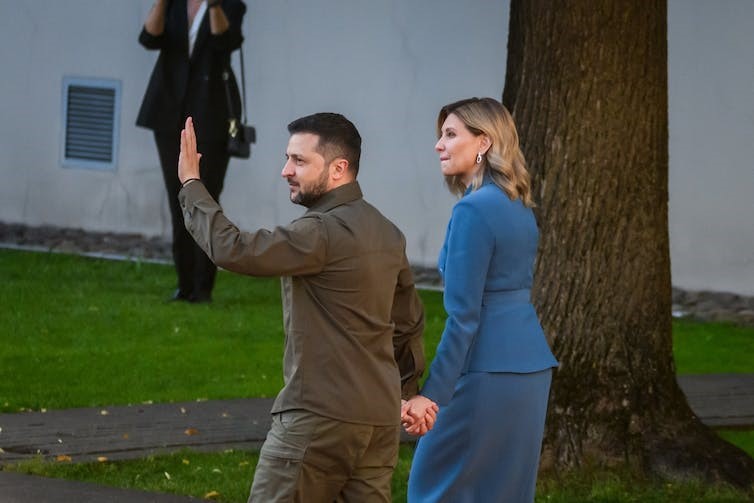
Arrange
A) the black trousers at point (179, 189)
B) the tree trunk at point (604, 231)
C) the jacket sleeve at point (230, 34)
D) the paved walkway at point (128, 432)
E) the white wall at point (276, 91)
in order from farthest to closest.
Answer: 1. the white wall at point (276, 91)
2. the black trousers at point (179, 189)
3. the jacket sleeve at point (230, 34)
4. the tree trunk at point (604, 231)
5. the paved walkway at point (128, 432)

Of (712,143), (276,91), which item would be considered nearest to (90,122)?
(276,91)

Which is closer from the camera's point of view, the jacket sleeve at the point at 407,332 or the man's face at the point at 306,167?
the man's face at the point at 306,167

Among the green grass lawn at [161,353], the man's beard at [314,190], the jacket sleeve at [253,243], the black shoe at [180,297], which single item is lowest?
the green grass lawn at [161,353]

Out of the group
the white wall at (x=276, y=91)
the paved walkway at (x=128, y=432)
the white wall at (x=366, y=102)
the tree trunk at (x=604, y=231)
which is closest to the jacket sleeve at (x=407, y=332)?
the paved walkway at (x=128, y=432)

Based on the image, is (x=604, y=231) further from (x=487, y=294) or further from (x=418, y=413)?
(x=418, y=413)

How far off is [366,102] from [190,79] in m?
3.71

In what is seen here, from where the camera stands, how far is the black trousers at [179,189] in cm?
1205

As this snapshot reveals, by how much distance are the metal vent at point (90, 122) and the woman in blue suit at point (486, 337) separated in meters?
12.1

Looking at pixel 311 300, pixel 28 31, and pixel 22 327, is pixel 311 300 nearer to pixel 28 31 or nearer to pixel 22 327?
pixel 22 327

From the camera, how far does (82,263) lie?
1470 centimetres

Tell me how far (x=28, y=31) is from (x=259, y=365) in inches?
326

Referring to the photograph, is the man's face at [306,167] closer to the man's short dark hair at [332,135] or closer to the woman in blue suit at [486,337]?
the man's short dark hair at [332,135]

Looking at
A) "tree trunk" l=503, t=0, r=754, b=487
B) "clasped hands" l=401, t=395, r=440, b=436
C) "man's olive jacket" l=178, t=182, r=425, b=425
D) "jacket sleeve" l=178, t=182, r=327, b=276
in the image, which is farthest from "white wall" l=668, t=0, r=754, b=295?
"jacket sleeve" l=178, t=182, r=327, b=276

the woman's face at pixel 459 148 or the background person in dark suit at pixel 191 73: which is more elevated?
the background person in dark suit at pixel 191 73
